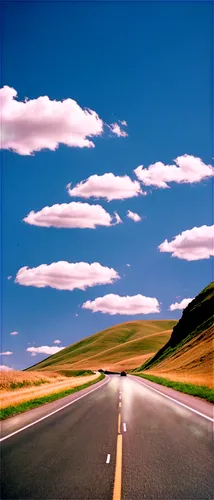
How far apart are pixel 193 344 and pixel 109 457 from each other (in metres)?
68.3

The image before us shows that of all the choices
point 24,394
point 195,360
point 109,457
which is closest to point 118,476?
point 109,457

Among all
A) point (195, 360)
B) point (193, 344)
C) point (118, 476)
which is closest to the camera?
point (118, 476)

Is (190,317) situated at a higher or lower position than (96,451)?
higher

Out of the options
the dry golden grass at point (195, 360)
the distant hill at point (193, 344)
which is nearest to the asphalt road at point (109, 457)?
the dry golden grass at point (195, 360)

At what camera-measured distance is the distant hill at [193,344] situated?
2307 inches

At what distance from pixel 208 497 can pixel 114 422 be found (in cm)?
1004

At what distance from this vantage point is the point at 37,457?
1043 cm

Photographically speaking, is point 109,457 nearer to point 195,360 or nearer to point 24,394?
point 24,394

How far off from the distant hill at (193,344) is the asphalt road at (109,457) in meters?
36.0

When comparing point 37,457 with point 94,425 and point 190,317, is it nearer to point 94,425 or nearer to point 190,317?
point 94,425

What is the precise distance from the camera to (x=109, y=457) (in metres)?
10.5

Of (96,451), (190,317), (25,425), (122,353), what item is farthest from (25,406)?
(122,353)

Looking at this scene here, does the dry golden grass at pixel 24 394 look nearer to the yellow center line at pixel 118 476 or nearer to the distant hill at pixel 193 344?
the yellow center line at pixel 118 476

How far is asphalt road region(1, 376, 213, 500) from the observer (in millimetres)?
7824
